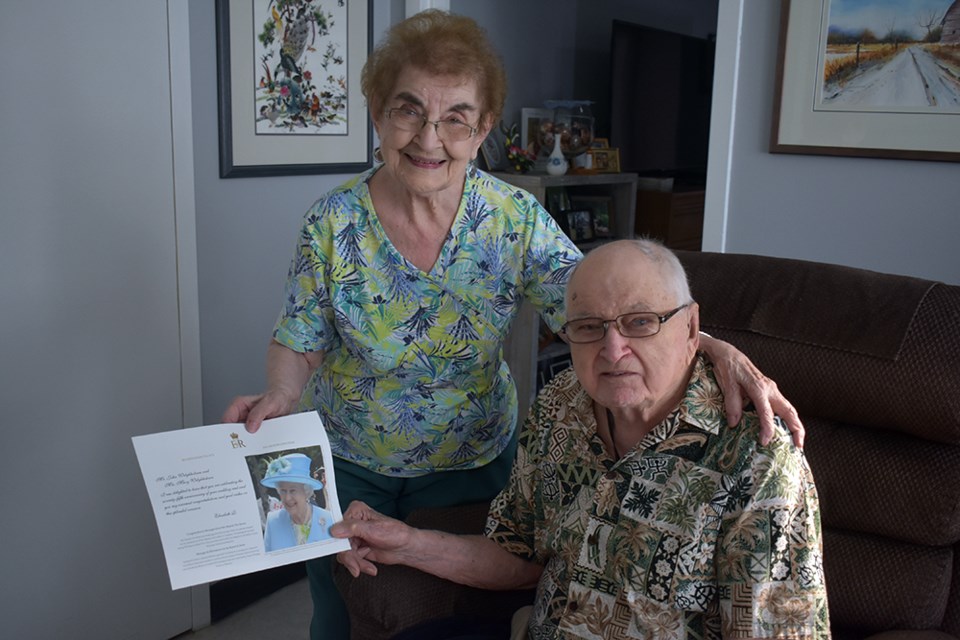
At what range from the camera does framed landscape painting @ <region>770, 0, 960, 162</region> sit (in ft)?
7.05

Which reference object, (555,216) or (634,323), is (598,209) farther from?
(634,323)

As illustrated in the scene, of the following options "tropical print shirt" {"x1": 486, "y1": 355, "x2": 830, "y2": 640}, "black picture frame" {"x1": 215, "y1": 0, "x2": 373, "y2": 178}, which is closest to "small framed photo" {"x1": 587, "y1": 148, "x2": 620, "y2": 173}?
"black picture frame" {"x1": 215, "y1": 0, "x2": 373, "y2": 178}

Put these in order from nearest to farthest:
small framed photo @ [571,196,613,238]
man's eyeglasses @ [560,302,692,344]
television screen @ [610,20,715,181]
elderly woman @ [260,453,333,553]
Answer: man's eyeglasses @ [560,302,692,344] → elderly woman @ [260,453,333,553] → small framed photo @ [571,196,613,238] → television screen @ [610,20,715,181]

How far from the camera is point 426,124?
162 centimetres

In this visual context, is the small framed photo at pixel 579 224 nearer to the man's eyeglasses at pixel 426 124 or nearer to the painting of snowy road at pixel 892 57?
the painting of snowy road at pixel 892 57

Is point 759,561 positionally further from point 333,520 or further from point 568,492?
point 333,520

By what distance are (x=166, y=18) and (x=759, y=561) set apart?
1958mm

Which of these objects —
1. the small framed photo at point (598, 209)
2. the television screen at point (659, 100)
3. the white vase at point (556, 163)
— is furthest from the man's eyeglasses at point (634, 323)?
the television screen at point (659, 100)

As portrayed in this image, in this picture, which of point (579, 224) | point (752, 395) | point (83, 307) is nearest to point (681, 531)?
point (752, 395)

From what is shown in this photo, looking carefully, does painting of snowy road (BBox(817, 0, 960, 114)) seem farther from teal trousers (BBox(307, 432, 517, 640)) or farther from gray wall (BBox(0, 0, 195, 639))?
gray wall (BBox(0, 0, 195, 639))

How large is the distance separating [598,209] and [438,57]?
100 inches

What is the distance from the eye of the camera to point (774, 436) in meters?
1.25

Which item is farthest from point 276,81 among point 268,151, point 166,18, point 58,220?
point 58,220

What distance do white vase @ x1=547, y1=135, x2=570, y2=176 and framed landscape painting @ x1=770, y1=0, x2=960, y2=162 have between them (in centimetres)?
134
